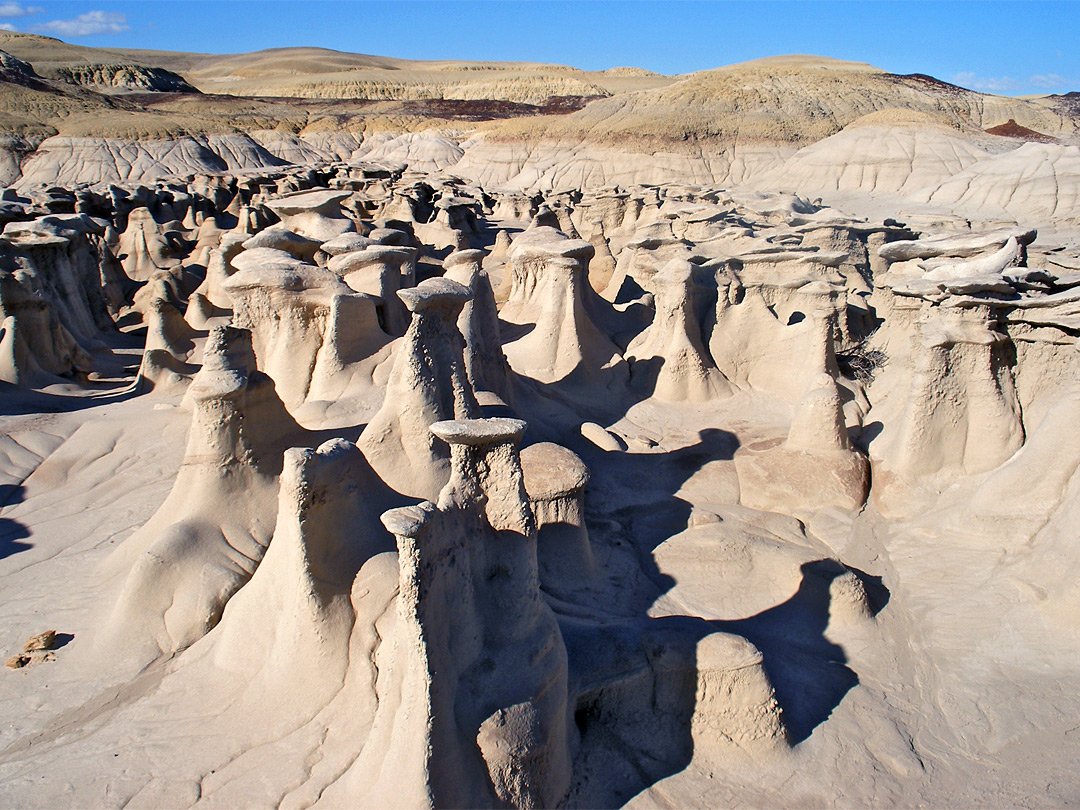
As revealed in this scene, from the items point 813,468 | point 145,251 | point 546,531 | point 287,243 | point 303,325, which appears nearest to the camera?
point 546,531

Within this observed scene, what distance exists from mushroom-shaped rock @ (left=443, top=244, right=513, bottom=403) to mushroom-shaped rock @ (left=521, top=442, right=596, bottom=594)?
66.4 inches

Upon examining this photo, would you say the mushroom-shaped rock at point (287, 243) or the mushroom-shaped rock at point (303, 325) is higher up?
the mushroom-shaped rock at point (287, 243)

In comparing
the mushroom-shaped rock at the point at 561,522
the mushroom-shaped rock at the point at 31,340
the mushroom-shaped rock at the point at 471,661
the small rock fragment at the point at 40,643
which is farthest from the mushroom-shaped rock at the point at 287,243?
the mushroom-shaped rock at the point at 471,661

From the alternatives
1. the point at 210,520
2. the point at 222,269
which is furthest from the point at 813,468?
the point at 222,269

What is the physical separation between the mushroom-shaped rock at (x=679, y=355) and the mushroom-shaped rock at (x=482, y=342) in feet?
6.60

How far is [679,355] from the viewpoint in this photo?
28.0 feet

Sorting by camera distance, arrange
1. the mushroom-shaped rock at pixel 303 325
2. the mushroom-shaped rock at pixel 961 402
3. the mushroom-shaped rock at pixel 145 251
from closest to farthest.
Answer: the mushroom-shaped rock at pixel 961 402 → the mushroom-shaped rock at pixel 303 325 → the mushroom-shaped rock at pixel 145 251

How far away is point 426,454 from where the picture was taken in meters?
5.03

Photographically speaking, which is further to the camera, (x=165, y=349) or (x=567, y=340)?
(x=165, y=349)

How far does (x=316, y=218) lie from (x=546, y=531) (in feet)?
31.1

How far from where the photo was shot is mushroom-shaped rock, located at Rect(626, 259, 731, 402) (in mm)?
8539

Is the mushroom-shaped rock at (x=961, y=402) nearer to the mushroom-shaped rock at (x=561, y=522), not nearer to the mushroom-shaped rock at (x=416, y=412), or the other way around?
the mushroom-shaped rock at (x=561, y=522)

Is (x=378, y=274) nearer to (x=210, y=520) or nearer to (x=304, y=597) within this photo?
(x=210, y=520)

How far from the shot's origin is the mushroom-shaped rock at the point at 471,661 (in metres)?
2.81
